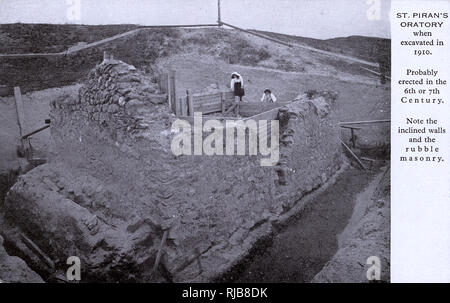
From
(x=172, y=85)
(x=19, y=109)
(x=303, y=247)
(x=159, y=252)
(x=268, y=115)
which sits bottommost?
(x=303, y=247)

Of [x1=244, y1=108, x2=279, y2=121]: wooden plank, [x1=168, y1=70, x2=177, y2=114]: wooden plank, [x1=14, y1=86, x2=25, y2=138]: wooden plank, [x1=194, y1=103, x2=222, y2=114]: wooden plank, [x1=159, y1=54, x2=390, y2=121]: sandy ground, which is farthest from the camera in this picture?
[x1=159, y1=54, x2=390, y2=121]: sandy ground

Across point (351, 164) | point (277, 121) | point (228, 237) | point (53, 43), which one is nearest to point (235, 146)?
point (228, 237)

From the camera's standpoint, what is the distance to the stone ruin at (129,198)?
4.75 metres

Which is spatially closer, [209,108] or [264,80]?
[209,108]

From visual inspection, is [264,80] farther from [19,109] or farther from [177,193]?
[177,193]

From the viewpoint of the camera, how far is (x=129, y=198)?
200 inches

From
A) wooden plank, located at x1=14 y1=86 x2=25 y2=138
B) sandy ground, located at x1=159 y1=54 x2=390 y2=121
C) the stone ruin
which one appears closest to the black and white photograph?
the stone ruin

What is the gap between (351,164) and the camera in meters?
10.9

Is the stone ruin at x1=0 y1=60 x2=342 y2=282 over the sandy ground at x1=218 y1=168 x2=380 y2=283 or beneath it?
over

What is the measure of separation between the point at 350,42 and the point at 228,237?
11.1m

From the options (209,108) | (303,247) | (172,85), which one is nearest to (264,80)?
(209,108)

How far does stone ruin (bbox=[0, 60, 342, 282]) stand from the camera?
4754mm

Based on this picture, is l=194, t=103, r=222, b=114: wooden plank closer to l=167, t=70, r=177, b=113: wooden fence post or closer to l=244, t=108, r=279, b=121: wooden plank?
l=244, t=108, r=279, b=121: wooden plank

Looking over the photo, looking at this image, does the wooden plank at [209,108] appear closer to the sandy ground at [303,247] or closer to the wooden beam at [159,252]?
the sandy ground at [303,247]
